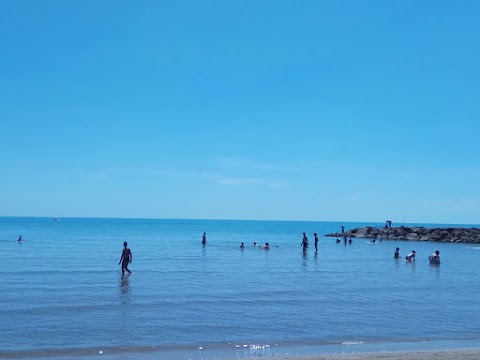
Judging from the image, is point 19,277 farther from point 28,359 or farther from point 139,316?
point 28,359

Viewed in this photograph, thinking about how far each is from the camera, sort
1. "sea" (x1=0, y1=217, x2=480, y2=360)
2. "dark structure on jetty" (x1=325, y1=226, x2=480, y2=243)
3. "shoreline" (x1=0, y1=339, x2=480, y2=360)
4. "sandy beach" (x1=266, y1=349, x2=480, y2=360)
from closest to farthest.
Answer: "sandy beach" (x1=266, y1=349, x2=480, y2=360) → "shoreline" (x1=0, y1=339, x2=480, y2=360) → "sea" (x1=0, y1=217, x2=480, y2=360) → "dark structure on jetty" (x1=325, y1=226, x2=480, y2=243)

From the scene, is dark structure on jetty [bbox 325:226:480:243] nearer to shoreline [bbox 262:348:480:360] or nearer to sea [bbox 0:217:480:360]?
sea [bbox 0:217:480:360]

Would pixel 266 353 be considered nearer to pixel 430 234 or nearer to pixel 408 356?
pixel 408 356

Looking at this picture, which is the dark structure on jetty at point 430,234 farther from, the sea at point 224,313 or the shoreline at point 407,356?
the shoreline at point 407,356

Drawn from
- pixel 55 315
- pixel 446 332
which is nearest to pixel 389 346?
pixel 446 332

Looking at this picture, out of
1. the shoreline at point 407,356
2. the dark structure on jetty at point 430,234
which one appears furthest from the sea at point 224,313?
the dark structure on jetty at point 430,234

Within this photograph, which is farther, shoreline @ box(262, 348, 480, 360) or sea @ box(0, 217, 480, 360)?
sea @ box(0, 217, 480, 360)

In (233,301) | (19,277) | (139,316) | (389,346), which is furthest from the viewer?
(19,277)

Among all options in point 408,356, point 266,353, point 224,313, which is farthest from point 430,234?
point 266,353

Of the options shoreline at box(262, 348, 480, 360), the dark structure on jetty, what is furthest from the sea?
the dark structure on jetty

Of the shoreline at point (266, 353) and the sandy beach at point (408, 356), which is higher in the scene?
the sandy beach at point (408, 356)

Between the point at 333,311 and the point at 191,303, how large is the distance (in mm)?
4696

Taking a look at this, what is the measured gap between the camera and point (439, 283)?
81.8 ft

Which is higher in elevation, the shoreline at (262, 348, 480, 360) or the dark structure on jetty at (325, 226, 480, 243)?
the dark structure on jetty at (325, 226, 480, 243)
